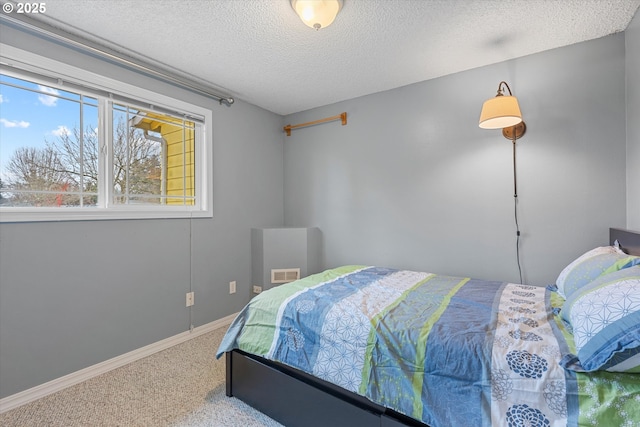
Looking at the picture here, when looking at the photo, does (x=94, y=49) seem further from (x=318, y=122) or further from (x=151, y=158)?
(x=318, y=122)

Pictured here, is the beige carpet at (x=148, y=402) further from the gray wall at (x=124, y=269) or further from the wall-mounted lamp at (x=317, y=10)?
the wall-mounted lamp at (x=317, y=10)

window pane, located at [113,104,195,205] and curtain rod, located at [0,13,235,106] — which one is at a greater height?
curtain rod, located at [0,13,235,106]

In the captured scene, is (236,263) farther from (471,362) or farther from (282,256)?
(471,362)

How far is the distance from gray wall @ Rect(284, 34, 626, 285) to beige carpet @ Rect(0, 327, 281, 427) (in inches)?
70.9

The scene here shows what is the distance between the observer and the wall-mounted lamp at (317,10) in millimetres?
1646

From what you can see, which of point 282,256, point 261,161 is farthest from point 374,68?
point 282,256

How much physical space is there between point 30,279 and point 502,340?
8.86 feet

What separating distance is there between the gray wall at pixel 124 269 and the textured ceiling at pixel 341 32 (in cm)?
39

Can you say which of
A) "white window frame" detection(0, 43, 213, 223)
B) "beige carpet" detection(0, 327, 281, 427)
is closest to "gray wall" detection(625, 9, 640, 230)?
"beige carpet" detection(0, 327, 281, 427)

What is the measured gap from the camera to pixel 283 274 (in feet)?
10.6

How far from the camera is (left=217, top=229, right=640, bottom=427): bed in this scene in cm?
97


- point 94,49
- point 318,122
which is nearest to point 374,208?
point 318,122

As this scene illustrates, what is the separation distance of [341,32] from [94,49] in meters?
1.75

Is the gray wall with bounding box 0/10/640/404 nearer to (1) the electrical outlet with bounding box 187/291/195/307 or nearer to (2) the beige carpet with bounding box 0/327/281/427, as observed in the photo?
(1) the electrical outlet with bounding box 187/291/195/307
